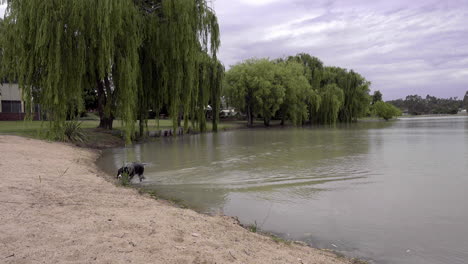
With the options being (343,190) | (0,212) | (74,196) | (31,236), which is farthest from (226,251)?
(343,190)

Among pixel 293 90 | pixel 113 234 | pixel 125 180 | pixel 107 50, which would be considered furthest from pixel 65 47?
pixel 293 90

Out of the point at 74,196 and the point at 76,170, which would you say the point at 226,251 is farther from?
the point at 76,170

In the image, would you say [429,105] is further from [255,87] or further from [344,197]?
[344,197]

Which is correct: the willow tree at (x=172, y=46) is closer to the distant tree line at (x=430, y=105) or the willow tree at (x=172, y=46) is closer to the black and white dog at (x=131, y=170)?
the black and white dog at (x=131, y=170)

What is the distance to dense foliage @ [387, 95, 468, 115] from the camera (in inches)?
5419

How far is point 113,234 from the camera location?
13.0ft

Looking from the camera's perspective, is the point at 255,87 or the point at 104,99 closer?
the point at 104,99

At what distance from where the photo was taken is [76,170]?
961 centimetres

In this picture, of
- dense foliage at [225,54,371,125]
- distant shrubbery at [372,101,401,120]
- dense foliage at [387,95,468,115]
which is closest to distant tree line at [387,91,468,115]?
dense foliage at [387,95,468,115]

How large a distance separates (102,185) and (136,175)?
2604 millimetres

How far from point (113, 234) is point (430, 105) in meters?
167

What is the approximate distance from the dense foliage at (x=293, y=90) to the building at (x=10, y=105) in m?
20.6

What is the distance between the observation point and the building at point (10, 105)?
115 feet

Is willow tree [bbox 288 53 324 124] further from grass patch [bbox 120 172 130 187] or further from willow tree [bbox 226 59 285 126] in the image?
grass patch [bbox 120 172 130 187]
